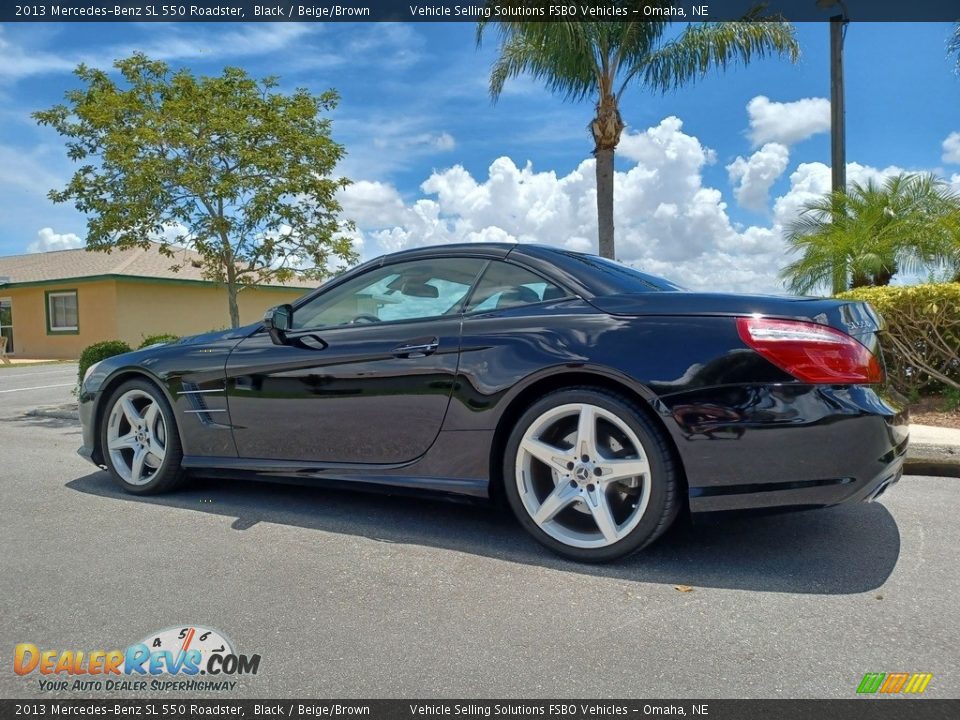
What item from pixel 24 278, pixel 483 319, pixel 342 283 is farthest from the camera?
pixel 24 278

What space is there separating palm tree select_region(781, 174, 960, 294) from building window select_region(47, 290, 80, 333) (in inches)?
907

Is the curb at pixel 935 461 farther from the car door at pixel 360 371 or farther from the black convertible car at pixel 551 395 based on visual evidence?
the car door at pixel 360 371

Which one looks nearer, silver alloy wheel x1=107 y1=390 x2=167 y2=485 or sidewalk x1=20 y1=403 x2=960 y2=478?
silver alloy wheel x1=107 y1=390 x2=167 y2=485

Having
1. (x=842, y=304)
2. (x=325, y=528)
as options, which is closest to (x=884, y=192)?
(x=842, y=304)

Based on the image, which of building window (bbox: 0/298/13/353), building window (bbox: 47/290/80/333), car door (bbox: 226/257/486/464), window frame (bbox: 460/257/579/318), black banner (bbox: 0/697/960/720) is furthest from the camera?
building window (bbox: 0/298/13/353)

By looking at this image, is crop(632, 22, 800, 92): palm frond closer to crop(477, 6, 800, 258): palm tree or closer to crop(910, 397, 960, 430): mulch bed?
crop(477, 6, 800, 258): palm tree

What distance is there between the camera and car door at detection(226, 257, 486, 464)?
3438 millimetres

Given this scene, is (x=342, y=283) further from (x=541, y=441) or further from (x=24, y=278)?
(x=24, y=278)

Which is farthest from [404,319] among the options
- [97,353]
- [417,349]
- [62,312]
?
[62,312]

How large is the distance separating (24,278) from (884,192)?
27546mm

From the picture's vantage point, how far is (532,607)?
2.69 metres

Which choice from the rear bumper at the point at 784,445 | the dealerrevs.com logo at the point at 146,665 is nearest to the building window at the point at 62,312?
the dealerrevs.com logo at the point at 146,665

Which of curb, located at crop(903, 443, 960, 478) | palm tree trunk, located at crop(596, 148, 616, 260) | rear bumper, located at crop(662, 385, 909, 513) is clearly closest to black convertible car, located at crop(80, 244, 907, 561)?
rear bumper, located at crop(662, 385, 909, 513)

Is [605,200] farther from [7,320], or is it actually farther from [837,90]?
[7,320]
